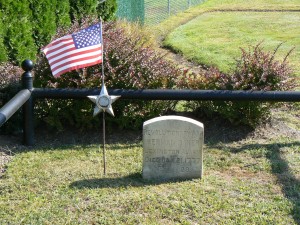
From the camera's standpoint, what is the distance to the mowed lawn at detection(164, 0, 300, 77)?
1324 cm

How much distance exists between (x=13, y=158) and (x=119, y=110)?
1.52 m

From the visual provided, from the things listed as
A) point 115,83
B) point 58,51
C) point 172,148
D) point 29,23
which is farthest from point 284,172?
point 29,23

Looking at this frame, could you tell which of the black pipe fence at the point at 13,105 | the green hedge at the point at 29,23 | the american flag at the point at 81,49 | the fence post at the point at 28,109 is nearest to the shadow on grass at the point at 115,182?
the black pipe fence at the point at 13,105

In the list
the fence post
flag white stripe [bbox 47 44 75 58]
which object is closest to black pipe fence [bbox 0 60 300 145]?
the fence post

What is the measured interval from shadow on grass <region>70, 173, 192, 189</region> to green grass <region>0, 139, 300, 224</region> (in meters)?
0.01

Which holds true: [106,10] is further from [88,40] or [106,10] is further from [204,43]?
[88,40]

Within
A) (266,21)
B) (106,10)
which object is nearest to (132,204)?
(106,10)

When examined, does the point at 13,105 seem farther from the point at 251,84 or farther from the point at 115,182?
the point at 251,84

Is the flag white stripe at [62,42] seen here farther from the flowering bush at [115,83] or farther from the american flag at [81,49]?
the flowering bush at [115,83]

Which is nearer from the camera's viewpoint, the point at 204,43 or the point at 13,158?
the point at 13,158

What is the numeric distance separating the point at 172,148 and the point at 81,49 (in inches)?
56.7

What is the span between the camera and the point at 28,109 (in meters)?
7.05

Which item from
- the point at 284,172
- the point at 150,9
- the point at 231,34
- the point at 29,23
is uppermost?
the point at 29,23

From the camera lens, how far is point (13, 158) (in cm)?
679
